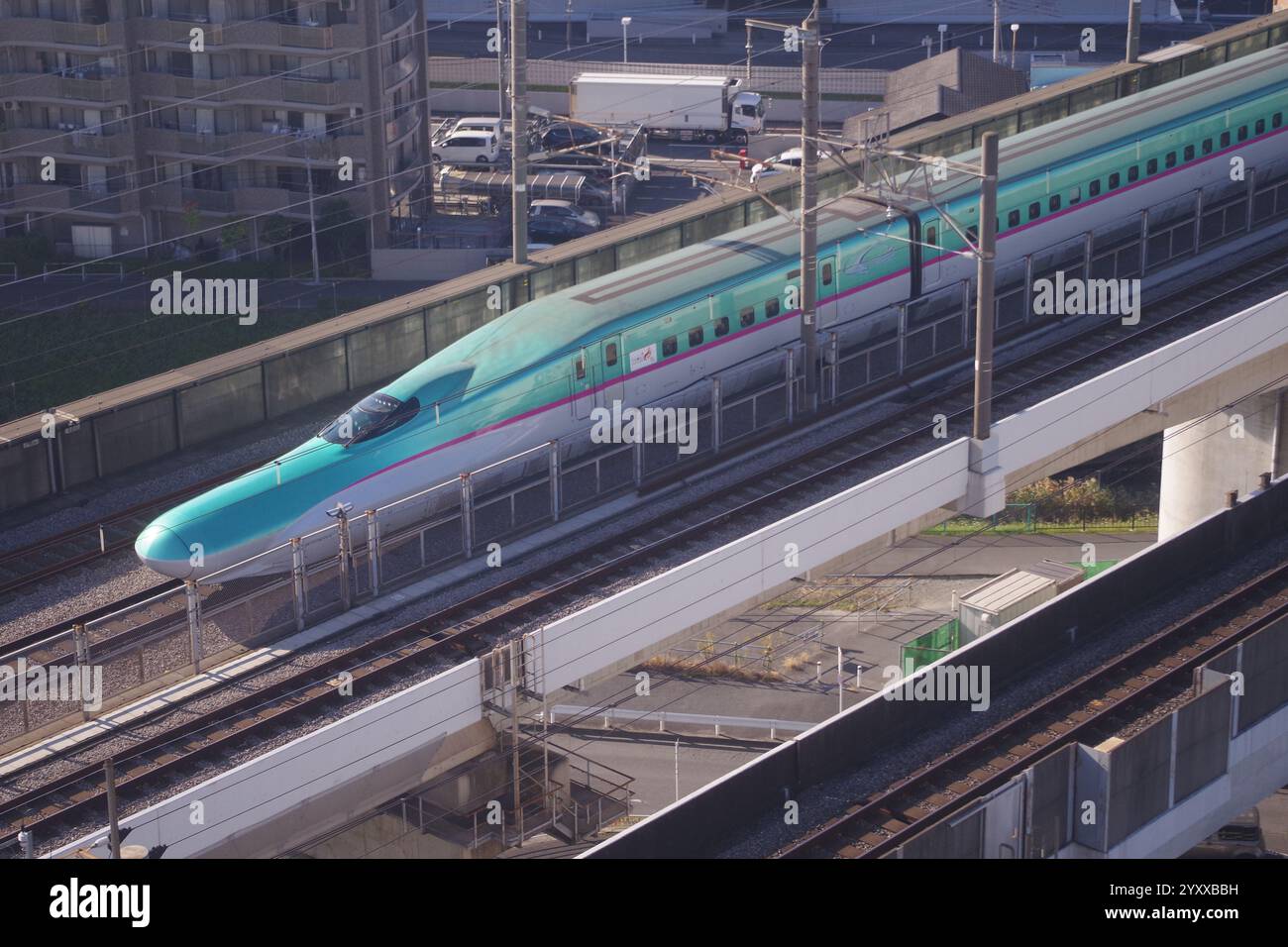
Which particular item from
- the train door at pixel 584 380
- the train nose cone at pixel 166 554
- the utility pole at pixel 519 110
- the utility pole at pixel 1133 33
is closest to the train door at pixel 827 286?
the train door at pixel 584 380

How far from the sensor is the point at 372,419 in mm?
31812

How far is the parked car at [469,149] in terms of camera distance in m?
73.0

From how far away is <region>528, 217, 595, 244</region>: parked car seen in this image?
214 feet

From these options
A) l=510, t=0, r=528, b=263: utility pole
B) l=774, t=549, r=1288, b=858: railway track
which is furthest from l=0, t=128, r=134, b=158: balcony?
l=774, t=549, r=1288, b=858: railway track

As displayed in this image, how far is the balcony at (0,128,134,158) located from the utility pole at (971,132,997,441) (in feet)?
A: 137

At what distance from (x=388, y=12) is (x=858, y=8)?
1219 inches

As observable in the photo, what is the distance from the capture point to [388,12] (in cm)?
6538

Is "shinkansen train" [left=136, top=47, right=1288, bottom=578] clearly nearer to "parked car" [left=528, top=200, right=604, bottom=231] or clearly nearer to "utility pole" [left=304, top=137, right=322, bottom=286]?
"parked car" [left=528, top=200, right=604, bottom=231]

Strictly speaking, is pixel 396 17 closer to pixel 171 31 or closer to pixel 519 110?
pixel 171 31

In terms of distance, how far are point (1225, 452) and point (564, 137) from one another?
1441 inches

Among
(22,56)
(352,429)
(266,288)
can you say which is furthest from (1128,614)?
(22,56)

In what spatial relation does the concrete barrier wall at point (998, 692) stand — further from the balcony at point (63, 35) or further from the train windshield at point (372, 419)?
the balcony at point (63, 35)

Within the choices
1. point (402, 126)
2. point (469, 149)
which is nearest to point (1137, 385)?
point (402, 126)

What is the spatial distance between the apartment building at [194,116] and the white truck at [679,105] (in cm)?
917
